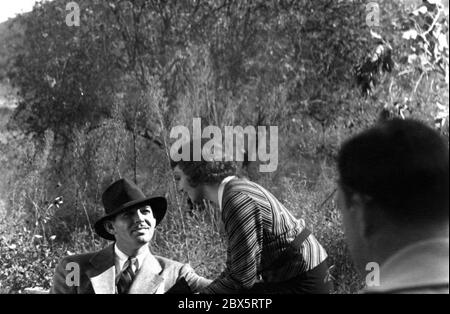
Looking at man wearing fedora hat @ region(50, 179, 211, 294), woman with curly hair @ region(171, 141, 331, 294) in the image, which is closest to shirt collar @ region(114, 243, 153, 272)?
man wearing fedora hat @ region(50, 179, 211, 294)

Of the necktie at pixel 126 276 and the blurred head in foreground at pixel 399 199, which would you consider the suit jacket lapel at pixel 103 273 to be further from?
the blurred head in foreground at pixel 399 199

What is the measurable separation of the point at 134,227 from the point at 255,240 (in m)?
0.68

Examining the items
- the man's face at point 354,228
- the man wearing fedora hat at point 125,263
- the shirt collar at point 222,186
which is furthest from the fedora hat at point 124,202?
the man's face at point 354,228

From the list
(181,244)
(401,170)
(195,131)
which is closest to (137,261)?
(181,244)

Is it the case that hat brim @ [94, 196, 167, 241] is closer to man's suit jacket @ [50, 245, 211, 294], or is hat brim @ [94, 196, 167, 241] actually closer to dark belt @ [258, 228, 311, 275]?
man's suit jacket @ [50, 245, 211, 294]

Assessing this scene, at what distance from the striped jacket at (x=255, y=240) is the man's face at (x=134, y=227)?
468 mm

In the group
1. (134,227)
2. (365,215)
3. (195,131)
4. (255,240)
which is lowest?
(365,215)

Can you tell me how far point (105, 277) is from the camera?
3.30 m

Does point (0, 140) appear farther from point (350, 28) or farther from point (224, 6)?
point (350, 28)

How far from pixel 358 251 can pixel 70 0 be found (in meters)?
6.75

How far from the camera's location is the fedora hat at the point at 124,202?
342 cm

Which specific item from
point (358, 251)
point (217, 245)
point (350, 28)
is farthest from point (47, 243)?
point (358, 251)

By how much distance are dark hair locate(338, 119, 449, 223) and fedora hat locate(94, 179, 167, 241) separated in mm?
2010

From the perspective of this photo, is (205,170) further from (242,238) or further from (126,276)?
(126,276)
